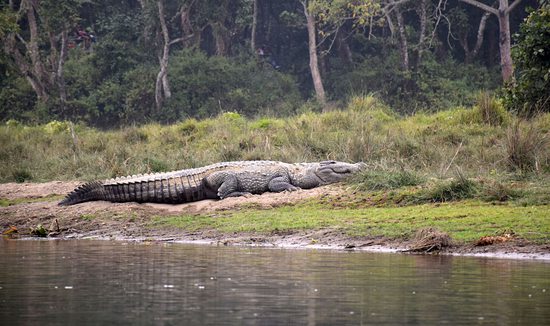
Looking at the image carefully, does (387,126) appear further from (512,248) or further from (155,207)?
(512,248)

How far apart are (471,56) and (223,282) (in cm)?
3214

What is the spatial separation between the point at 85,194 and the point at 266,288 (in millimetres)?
7106

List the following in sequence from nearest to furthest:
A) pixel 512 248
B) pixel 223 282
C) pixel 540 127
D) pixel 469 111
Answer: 1. pixel 223 282
2. pixel 512 248
3. pixel 540 127
4. pixel 469 111

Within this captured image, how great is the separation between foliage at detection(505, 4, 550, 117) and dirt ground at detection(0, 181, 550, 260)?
518 centimetres

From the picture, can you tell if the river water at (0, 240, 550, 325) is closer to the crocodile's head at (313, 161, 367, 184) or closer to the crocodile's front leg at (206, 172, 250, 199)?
the crocodile's front leg at (206, 172, 250, 199)

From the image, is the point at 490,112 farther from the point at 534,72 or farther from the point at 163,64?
the point at 163,64

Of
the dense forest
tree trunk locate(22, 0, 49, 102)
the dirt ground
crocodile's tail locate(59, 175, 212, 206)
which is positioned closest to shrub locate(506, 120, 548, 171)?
the dirt ground

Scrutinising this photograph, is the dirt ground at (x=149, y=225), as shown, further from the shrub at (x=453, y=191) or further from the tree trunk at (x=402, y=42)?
the tree trunk at (x=402, y=42)

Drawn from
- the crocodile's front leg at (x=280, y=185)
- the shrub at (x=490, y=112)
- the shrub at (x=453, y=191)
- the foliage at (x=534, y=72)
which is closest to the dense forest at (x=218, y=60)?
the shrub at (x=490, y=112)

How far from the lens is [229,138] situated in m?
18.6

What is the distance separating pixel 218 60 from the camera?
38562 millimetres

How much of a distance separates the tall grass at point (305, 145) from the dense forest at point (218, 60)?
13466 mm

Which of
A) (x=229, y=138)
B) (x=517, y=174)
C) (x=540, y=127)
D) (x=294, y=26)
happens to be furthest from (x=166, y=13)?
(x=517, y=174)

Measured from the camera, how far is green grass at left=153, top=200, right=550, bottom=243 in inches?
383
